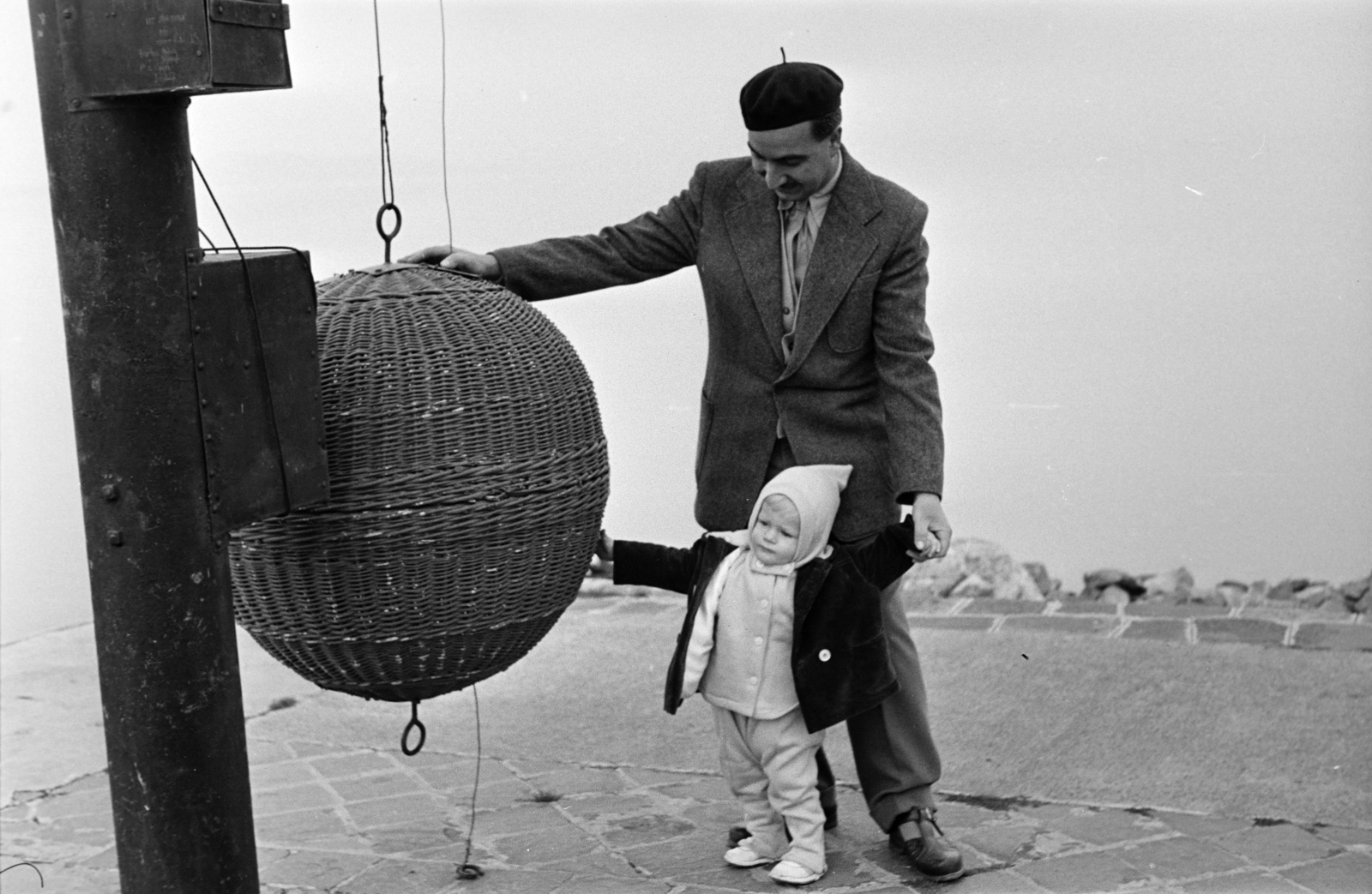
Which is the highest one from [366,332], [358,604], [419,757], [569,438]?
[366,332]

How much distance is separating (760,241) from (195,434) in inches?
59.3

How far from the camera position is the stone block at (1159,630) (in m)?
5.45

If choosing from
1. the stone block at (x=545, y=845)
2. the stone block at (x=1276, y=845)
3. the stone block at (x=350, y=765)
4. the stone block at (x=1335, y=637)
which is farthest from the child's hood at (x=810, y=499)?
the stone block at (x=1335, y=637)

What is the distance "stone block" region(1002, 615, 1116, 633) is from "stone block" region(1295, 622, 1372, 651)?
60 cm

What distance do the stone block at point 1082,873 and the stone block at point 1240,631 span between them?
5.85 feet

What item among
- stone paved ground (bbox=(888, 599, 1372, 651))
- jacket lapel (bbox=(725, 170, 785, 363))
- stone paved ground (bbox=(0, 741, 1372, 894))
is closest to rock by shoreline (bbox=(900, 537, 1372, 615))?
stone paved ground (bbox=(888, 599, 1372, 651))

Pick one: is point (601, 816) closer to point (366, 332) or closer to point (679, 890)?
point (679, 890)

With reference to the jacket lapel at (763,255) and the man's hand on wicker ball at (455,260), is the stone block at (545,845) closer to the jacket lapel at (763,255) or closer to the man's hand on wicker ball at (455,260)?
the jacket lapel at (763,255)

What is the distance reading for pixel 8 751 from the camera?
4867 millimetres

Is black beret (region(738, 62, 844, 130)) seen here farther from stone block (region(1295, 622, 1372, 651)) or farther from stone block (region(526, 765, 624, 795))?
stone block (region(1295, 622, 1372, 651))

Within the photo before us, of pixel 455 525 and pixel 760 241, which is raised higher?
pixel 760 241

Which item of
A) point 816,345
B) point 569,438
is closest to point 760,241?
point 816,345

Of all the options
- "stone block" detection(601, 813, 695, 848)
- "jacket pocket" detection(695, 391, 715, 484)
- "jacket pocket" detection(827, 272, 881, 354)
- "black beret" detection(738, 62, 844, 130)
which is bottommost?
"stone block" detection(601, 813, 695, 848)

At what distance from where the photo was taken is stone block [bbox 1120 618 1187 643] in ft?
17.9
